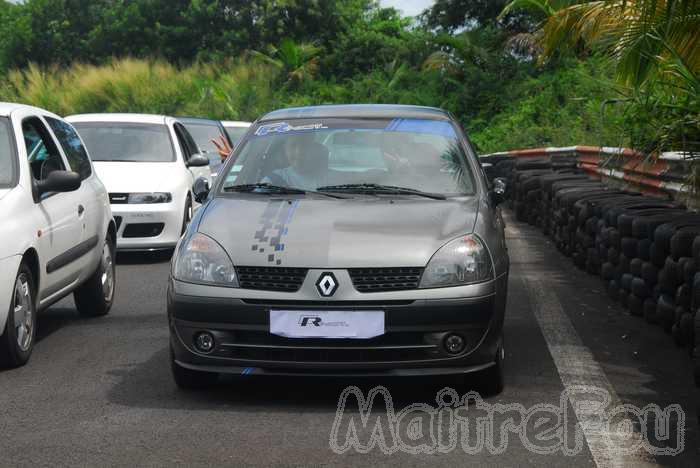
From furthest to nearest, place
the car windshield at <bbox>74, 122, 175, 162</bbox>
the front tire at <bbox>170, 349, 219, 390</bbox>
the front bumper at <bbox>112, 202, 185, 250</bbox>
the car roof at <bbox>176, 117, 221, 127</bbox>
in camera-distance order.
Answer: the car roof at <bbox>176, 117, 221, 127</bbox> → the car windshield at <bbox>74, 122, 175, 162</bbox> → the front bumper at <bbox>112, 202, 185, 250</bbox> → the front tire at <bbox>170, 349, 219, 390</bbox>

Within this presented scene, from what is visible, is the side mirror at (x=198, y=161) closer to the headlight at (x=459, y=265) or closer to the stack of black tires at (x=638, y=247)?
the stack of black tires at (x=638, y=247)

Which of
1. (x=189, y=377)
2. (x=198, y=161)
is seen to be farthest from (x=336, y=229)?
(x=198, y=161)

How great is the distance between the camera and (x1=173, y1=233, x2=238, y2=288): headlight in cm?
609

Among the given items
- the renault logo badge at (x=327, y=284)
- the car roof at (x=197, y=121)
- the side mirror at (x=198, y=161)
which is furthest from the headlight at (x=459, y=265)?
the car roof at (x=197, y=121)

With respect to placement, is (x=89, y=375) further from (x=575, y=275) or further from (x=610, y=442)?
(x=575, y=275)

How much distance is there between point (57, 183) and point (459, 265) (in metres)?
2.92

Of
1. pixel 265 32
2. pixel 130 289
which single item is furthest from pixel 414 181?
pixel 265 32

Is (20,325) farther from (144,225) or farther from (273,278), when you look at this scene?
(144,225)

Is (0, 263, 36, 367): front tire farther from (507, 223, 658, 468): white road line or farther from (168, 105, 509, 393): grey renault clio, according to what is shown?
(507, 223, 658, 468): white road line

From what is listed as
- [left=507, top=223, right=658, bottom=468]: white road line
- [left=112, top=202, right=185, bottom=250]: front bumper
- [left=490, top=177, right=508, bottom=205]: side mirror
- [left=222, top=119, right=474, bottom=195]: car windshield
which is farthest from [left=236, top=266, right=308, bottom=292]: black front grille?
[left=112, top=202, right=185, bottom=250]: front bumper

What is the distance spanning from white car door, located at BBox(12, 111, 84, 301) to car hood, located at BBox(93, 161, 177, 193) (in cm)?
470

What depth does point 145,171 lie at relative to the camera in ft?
45.5

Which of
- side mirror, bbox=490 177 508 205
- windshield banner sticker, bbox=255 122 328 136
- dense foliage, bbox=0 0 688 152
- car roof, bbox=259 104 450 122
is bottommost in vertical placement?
dense foliage, bbox=0 0 688 152

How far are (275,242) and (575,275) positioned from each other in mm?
6005
